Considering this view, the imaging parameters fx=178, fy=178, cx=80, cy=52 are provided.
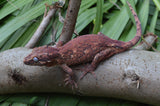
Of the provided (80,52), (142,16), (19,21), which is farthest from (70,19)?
(142,16)

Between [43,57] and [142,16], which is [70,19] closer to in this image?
[43,57]

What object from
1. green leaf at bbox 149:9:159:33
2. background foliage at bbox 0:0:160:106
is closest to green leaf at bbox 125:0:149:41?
background foliage at bbox 0:0:160:106

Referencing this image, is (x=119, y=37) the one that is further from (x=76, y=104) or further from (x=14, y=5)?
(x=14, y=5)

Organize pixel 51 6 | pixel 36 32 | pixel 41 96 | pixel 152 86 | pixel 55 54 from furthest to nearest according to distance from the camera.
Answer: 1. pixel 51 6
2. pixel 36 32
3. pixel 41 96
4. pixel 55 54
5. pixel 152 86

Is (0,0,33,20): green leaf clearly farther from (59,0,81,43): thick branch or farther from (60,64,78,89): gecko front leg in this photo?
(60,64,78,89): gecko front leg

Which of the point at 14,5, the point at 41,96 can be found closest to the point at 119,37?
the point at 41,96

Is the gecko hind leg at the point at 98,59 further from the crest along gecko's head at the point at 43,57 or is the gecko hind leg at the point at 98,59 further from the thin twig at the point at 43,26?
the thin twig at the point at 43,26

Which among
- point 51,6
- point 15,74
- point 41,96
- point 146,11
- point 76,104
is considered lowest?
point 76,104
